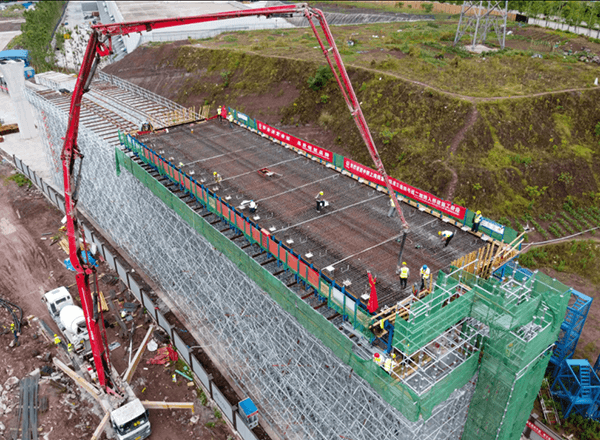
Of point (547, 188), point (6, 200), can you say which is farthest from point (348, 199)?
point (6, 200)

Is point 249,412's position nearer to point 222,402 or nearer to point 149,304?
point 222,402

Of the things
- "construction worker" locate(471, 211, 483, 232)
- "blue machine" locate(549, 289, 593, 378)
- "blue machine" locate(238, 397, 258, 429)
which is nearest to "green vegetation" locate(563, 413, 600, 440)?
"blue machine" locate(549, 289, 593, 378)

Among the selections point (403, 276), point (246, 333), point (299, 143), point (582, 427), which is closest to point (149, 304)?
point (246, 333)

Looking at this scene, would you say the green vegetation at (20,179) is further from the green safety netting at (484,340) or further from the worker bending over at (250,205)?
the green safety netting at (484,340)

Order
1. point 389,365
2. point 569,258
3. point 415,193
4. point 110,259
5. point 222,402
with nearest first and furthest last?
1. point 389,365
2. point 222,402
3. point 415,193
4. point 110,259
5. point 569,258

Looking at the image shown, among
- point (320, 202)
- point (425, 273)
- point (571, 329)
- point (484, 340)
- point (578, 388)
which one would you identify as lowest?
point (578, 388)

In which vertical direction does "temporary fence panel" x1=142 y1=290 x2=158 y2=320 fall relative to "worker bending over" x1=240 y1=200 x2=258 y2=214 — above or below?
below

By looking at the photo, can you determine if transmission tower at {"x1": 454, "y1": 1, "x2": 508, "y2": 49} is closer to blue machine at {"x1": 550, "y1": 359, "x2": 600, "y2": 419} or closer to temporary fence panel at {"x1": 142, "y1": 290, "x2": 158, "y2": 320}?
blue machine at {"x1": 550, "y1": 359, "x2": 600, "y2": 419}

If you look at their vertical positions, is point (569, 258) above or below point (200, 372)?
above
